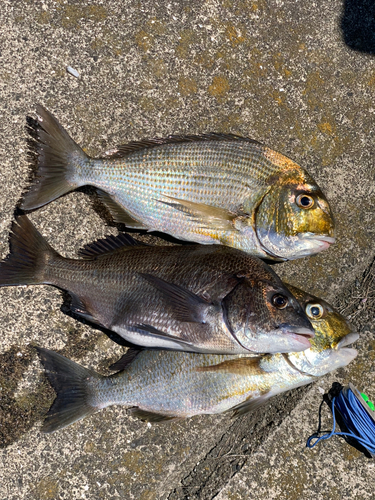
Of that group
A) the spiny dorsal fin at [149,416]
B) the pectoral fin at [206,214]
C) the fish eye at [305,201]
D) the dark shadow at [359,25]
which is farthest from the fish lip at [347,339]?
the dark shadow at [359,25]

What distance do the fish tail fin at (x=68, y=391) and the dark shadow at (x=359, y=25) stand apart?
2851mm

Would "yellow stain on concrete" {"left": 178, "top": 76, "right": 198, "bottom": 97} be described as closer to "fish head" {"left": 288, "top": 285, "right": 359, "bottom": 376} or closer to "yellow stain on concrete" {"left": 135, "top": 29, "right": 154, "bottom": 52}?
"yellow stain on concrete" {"left": 135, "top": 29, "right": 154, "bottom": 52}

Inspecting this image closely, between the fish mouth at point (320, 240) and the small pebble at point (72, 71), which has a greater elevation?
the small pebble at point (72, 71)

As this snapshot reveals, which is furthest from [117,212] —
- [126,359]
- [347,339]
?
[347,339]

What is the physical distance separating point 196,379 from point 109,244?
3.10 feet

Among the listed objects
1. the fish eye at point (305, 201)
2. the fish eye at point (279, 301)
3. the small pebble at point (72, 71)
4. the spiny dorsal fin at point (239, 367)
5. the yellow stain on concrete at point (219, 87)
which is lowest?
the spiny dorsal fin at point (239, 367)

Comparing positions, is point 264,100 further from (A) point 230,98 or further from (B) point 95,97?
(B) point 95,97

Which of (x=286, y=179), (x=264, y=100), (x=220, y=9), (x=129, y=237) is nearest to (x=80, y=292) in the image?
(x=129, y=237)

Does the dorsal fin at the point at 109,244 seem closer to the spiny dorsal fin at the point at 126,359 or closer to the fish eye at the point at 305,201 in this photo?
the spiny dorsal fin at the point at 126,359

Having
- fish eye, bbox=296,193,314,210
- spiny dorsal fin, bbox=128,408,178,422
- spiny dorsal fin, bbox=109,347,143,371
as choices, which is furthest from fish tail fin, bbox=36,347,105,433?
fish eye, bbox=296,193,314,210

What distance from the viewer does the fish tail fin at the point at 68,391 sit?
101 inches

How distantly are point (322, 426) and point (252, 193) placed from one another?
1.59 m

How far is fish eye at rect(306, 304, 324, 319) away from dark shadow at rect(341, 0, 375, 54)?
6.18 ft

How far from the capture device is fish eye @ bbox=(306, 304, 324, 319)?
256 centimetres
